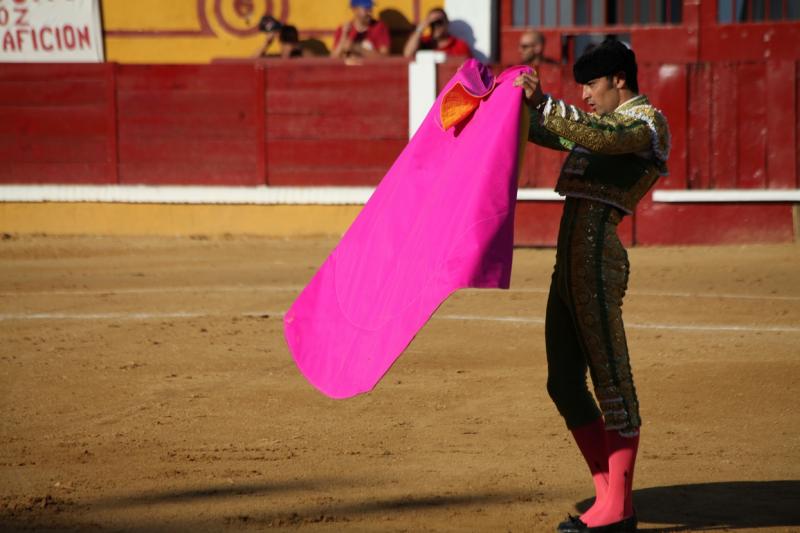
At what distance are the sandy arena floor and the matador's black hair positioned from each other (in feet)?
3.62

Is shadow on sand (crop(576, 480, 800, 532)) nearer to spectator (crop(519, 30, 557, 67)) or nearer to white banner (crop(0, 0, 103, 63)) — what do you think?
spectator (crop(519, 30, 557, 67))

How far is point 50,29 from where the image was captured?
39.4 feet

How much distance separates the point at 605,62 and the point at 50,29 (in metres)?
9.60

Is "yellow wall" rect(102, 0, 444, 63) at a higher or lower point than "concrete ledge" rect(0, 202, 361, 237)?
higher

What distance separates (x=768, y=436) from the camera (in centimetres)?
440

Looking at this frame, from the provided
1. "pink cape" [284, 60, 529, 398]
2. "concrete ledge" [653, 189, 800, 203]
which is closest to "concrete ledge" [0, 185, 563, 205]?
"concrete ledge" [653, 189, 800, 203]

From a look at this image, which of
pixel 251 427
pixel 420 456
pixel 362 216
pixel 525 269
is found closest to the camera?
pixel 362 216

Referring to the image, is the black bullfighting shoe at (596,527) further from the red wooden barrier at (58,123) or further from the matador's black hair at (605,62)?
the red wooden barrier at (58,123)

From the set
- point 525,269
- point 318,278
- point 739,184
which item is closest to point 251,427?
point 318,278

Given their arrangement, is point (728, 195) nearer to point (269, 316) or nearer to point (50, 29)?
point (269, 316)

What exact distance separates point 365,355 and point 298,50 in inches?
322

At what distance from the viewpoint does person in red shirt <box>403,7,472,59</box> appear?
35.3 feet

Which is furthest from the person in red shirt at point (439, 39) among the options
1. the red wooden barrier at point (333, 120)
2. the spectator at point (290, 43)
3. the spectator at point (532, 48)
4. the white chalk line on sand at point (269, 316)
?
the white chalk line on sand at point (269, 316)

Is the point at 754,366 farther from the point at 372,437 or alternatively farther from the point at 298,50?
the point at 298,50
